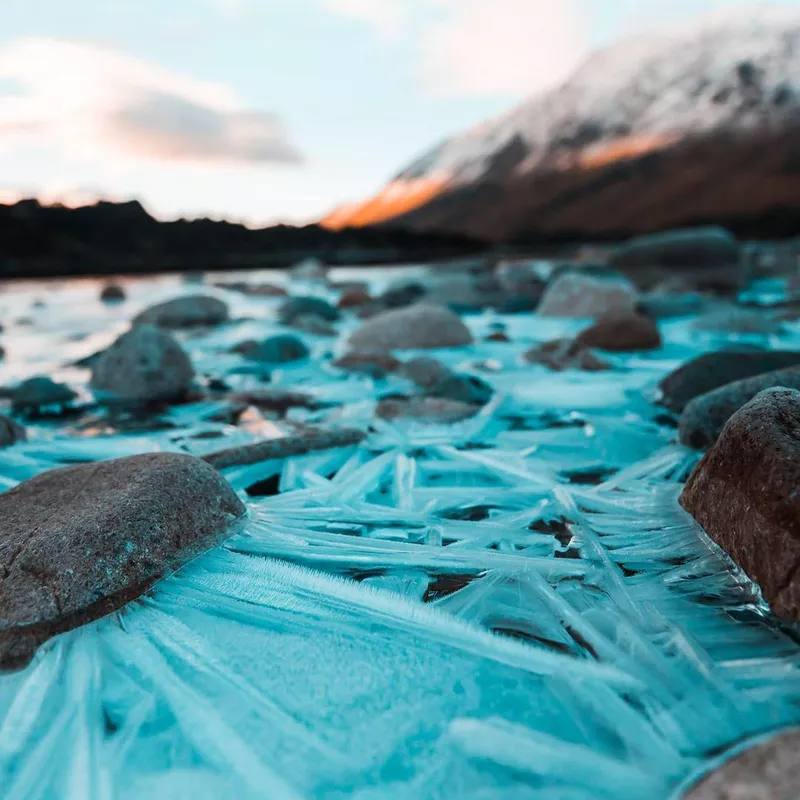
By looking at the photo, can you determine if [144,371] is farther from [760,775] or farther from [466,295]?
[466,295]

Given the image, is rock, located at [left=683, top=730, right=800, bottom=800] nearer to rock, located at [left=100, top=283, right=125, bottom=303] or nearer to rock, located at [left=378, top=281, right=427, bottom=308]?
rock, located at [left=378, top=281, right=427, bottom=308]

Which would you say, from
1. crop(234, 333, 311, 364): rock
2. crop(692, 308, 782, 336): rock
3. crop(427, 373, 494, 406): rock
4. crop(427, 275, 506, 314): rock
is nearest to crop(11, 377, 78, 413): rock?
crop(234, 333, 311, 364): rock

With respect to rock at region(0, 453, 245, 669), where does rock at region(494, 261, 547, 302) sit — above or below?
below

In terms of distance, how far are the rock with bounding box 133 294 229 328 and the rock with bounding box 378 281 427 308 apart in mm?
2288

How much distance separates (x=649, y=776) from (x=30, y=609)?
1.20 metres

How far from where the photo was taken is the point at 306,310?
26.5ft

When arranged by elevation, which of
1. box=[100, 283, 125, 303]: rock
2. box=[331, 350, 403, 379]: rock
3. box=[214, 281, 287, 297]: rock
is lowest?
box=[331, 350, 403, 379]: rock

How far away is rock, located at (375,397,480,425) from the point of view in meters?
3.17

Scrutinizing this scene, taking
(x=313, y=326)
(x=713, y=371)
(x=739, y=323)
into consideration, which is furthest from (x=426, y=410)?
(x=739, y=323)

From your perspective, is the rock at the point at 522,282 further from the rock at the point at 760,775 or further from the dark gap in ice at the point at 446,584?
the rock at the point at 760,775

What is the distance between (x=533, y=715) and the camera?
3.85ft

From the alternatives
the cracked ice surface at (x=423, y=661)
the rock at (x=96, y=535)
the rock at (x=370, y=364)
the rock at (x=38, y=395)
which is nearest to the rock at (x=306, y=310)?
the rock at (x=370, y=364)

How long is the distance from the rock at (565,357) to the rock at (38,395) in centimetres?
291

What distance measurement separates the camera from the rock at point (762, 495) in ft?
4.49
